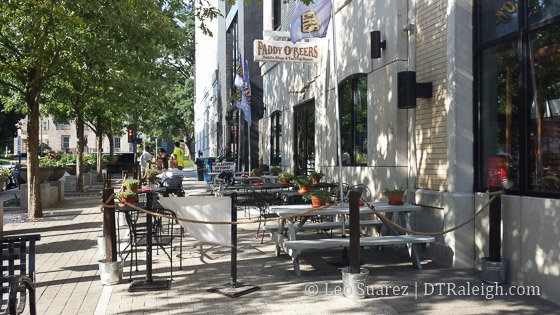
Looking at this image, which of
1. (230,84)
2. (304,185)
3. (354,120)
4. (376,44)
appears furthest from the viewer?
(230,84)

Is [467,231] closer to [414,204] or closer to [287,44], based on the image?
[414,204]

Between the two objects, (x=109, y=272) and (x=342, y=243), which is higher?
(x=342, y=243)

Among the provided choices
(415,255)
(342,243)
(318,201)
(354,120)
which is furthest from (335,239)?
(354,120)

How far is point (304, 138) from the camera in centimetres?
1441

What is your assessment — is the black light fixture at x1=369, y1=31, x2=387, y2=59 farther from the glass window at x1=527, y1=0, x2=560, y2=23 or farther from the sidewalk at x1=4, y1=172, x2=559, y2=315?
the sidewalk at x1=4, y1=172, x2=559, y2=315

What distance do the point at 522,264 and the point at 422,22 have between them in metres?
Answer: 4.16

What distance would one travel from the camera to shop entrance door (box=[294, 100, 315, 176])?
13.8m

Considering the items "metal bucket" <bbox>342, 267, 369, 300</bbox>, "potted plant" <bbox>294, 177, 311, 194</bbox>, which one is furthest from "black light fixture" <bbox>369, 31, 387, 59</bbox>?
"metal bucket" <bbox>342, 267, 369, 300</bbox>

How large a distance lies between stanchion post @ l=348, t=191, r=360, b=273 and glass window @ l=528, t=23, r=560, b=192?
2.34m

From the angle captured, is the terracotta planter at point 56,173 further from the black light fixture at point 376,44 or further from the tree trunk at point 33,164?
the black light fixture at point 376,44

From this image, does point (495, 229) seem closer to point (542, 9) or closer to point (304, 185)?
point (542, 9)

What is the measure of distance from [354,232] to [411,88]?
10.3ft

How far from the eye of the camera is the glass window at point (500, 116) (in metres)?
6.58

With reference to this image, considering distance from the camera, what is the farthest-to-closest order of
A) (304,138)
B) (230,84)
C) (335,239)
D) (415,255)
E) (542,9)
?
(230,84), (304,138), (415,255), (335,239), (542,9)
